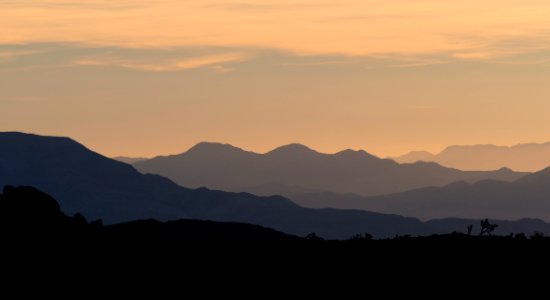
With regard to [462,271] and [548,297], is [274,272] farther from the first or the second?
[548,297]

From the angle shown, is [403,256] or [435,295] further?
[403,256]

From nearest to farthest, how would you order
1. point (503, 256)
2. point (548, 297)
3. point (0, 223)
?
1. point (548, 297)
2. point (503, 256)
3. point (0, 223)

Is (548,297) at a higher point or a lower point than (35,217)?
lower

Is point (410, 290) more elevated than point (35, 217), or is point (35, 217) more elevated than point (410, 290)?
point (35, 217)

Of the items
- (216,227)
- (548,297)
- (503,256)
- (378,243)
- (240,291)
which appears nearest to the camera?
(548,297)

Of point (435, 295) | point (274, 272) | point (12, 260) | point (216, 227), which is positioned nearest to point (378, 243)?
point (274, 272)

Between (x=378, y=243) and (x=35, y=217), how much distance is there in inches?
815

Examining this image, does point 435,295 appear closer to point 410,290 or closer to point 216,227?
point 410,290

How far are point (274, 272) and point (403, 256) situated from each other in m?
6.52

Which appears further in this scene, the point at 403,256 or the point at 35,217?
the point at 35,217

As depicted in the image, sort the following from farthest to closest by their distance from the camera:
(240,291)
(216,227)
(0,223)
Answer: (216,227)
(0,223)
(240,291)

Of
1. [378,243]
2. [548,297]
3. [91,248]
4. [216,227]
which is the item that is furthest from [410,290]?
[216,227]

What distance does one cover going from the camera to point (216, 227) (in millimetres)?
156750

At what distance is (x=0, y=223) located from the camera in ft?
226
